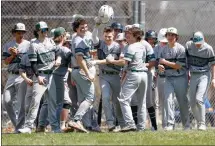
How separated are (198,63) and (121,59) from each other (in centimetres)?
161

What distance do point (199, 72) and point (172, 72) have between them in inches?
20.1

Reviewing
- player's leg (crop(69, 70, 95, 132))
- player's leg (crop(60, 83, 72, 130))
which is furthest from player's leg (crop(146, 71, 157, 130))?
player's leg (crop(69, 70, 95, 132))

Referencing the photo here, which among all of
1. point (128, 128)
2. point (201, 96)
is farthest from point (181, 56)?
point (128, 128)

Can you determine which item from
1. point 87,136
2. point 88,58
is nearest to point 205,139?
point 87,136

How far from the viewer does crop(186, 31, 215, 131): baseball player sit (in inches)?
563

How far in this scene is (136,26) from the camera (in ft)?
44.3

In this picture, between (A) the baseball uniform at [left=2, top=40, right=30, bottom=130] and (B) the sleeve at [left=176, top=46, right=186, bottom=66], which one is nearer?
(A) the baseball uniform at [left=2, top=40, right=30, bottom=130]

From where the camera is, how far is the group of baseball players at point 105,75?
13.4 meters

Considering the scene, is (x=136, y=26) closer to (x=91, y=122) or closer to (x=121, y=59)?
(x=121, y=59)

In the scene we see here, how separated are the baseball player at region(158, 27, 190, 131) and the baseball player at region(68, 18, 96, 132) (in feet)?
5.67

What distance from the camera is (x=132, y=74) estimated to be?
13484mm

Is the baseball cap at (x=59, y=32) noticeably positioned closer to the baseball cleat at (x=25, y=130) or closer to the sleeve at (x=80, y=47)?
the sleeve at (x=80, y=47)

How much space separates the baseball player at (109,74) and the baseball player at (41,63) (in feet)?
3.00

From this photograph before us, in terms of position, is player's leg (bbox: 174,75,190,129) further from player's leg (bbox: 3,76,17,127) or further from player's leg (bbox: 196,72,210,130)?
player's leg (bbox: 3,76,17,127)
